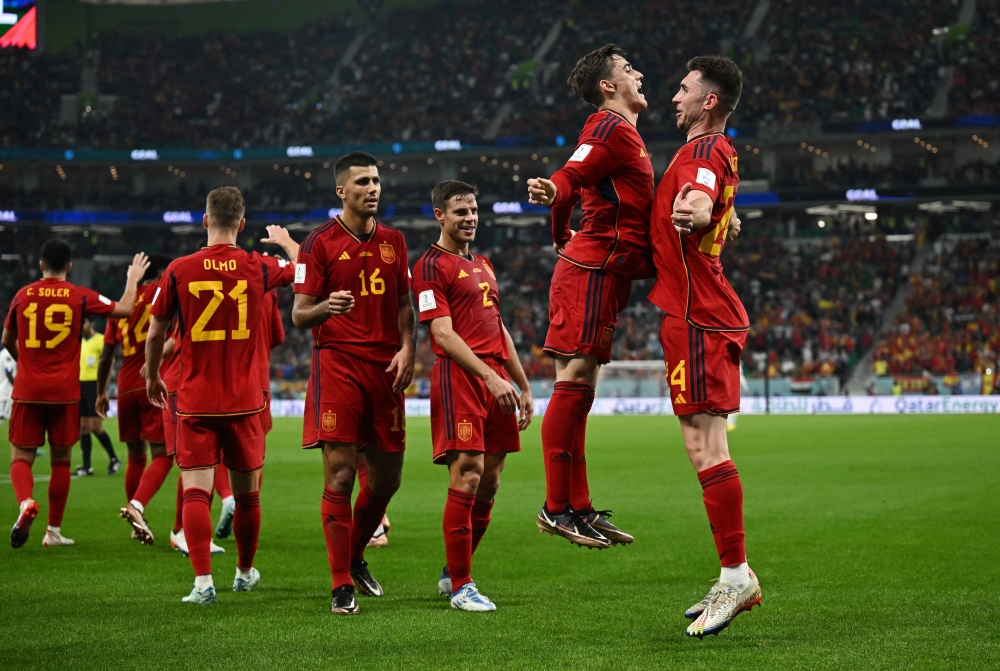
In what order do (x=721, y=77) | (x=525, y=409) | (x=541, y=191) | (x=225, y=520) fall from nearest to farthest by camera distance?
(x=541, y=191), (x=721, y=77), (x=525, y=409), (x=225, y=520)

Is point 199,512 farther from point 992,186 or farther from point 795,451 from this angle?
point 992,186


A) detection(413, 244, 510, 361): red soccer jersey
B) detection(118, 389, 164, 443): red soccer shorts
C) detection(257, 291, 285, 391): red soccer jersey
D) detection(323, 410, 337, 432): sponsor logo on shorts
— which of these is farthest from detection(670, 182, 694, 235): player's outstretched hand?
detection(118, 389, 164, 443): red soccer shorts

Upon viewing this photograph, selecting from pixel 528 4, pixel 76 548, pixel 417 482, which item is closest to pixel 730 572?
pixel 76 548

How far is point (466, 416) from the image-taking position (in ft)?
21.6

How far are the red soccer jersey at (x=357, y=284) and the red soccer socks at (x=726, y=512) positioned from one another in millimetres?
2370

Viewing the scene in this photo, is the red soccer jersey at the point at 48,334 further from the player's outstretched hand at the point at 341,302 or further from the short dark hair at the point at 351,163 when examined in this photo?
the player's outstretched hand at the point at 341,302

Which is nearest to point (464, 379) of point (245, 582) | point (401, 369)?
point (401, 369)

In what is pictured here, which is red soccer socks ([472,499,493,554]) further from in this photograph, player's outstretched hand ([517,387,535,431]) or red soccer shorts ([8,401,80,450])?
red soccer shorts ([8,401,80,450])

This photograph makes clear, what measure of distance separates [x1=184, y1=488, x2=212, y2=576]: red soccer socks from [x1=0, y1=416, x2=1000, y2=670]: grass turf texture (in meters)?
0.32

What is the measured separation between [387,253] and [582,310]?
1735mm

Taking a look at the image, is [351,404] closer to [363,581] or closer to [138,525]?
[363,581]

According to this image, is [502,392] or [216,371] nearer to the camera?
[502,392]

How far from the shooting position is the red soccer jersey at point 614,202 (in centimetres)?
553

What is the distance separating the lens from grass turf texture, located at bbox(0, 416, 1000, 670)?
516cm
